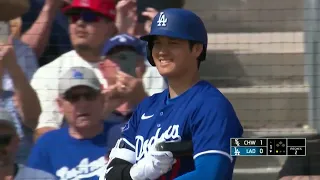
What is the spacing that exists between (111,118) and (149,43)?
174cm

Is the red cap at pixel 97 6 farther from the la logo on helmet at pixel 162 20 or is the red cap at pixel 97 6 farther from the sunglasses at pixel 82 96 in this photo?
the la logo on helmet at pixel 162 20

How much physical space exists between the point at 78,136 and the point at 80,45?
1.62 feet

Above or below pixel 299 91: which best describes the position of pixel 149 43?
above

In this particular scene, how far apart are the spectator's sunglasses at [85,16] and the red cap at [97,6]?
0.9 inches

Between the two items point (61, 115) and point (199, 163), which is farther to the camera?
point (61, 115)

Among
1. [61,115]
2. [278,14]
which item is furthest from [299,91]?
[61,115]

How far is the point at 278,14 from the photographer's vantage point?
452 centimetres

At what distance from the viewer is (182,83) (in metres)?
2.67

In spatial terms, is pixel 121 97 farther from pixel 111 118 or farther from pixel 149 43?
pixel 149 43

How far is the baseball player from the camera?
2.50 metres

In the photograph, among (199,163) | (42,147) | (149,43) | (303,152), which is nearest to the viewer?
(199,163)
